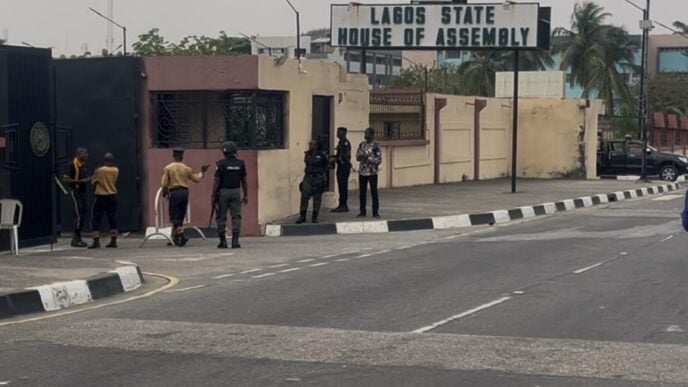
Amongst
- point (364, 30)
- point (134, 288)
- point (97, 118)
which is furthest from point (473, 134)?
point (134, 288)

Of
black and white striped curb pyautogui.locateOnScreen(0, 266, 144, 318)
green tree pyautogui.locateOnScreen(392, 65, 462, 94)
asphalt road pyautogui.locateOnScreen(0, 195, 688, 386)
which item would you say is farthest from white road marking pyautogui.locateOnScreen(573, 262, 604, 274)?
green tree pyautogui.locateOnScreen(392, 65, 462, 94)

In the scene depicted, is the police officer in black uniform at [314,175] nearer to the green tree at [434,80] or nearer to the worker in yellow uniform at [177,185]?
the worker in yellow uniform at [177,185]

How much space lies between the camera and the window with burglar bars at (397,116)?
102 feet

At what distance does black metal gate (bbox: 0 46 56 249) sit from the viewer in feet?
55.1

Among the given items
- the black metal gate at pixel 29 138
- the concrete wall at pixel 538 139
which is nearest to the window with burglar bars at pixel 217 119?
the black metal gate at pixel 29 138

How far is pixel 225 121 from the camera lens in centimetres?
2108

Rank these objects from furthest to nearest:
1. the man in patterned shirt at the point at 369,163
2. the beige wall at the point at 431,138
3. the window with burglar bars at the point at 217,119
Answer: the man in patterned shirt at the point at 369,163
the beige wall at the point at 431,138
the window with burglar bars at the point at 217,119

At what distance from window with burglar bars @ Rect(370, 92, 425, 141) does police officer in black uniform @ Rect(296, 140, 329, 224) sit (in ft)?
31.3

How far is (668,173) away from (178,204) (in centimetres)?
3008

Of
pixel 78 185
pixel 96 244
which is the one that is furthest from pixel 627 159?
pixel 96 244

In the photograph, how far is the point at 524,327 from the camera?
9703 mm

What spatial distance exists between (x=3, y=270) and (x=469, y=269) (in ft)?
19.7

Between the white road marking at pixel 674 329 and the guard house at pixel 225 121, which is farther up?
the guard house at pixel 225 121

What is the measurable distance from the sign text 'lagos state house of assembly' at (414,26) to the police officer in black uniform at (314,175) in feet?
33.6
